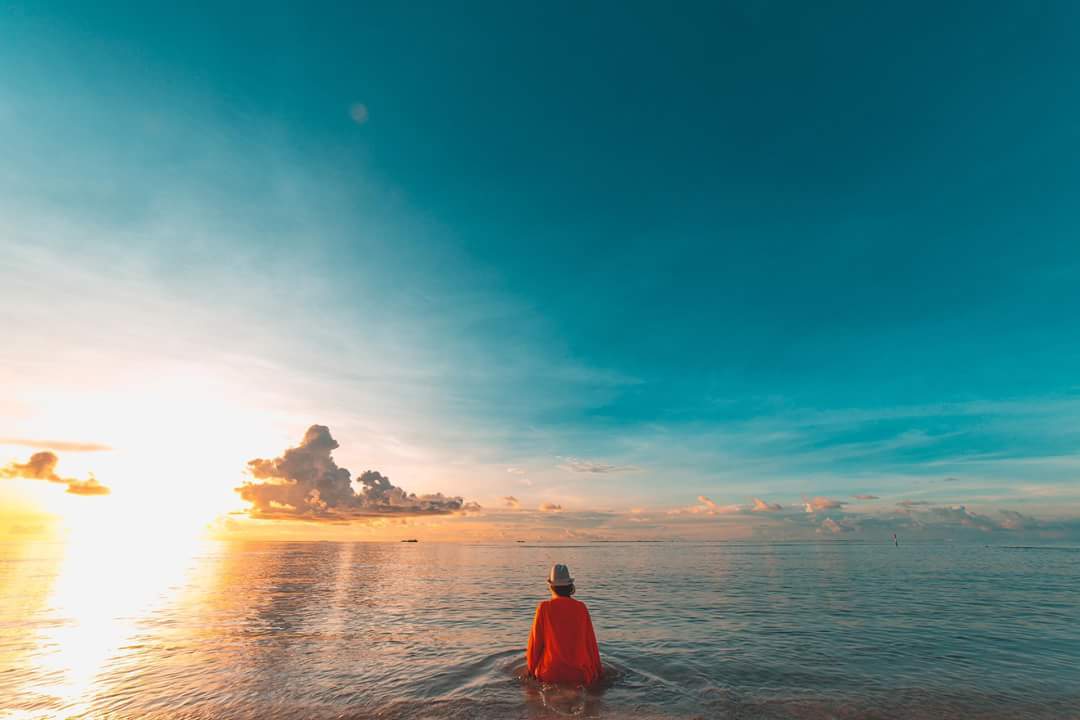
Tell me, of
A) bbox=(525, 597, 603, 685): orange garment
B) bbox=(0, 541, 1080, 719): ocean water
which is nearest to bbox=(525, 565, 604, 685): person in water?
bbox=(525, 597, 603, 685): orange garment

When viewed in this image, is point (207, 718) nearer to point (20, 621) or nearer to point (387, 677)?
point (387, 677)

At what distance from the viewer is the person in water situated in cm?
1170

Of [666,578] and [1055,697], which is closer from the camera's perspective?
[1055,697]

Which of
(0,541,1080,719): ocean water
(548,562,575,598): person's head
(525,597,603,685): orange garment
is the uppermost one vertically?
(548,562,575,598): person's head

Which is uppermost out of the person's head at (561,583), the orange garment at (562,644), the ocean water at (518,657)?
the person's head at (561,583)

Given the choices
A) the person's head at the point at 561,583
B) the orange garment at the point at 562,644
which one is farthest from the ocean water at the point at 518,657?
the person's head at the point at 561,583

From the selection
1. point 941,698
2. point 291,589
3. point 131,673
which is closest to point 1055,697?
point 941,698

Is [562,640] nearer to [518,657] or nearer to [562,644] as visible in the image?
[562,644]

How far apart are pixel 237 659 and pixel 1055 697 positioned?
24.2 m

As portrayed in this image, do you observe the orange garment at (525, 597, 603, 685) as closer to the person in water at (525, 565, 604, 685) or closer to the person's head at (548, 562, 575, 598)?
the person in water at (525, 565, 604, 685)

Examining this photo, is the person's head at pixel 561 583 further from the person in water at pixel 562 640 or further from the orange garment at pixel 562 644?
the orange garment at pixel 562 644

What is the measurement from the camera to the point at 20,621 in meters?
26.7

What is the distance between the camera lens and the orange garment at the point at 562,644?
11703mm

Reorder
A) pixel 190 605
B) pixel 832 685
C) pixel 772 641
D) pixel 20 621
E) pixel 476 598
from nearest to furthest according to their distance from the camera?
pixel 832 685 → pixel 772 641 → pixel 20 621 → pixel 190 605 → pixel 476 598
